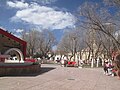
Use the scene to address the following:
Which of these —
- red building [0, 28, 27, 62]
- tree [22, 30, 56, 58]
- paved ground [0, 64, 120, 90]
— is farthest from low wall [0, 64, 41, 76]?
tree [22, 30, 56, 58]

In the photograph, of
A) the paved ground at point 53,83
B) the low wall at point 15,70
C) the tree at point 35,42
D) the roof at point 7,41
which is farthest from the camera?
the tree at point 35,42

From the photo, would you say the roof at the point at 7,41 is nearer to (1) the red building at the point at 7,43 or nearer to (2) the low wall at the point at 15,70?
(1) the red building at the point at 7,43

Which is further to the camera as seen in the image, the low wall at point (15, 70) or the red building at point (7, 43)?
the red building at point (7, 43)

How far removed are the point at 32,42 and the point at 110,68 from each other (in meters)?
52.3

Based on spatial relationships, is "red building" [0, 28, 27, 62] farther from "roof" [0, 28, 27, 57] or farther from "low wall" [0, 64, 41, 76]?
"low wall" [0, 64, 41, 76]

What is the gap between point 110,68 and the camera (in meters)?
26.8

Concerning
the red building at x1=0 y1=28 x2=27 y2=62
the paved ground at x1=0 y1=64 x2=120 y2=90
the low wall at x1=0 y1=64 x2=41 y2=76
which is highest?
the red building at x1=0 y1=28 x2=27 y2=62

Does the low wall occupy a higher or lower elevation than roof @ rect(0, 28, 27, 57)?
lower

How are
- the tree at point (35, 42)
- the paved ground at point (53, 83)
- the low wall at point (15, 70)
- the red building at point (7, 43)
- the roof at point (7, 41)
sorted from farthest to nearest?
1. the tree at point (35, 42)
2. the red building at point (7, 43)
3. the roof at point (7, 41)
4. the low wall at point (15, 70)
5. the paved ground at point (53, 83)

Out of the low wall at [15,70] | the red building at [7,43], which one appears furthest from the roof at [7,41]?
the low wall at [15,70]

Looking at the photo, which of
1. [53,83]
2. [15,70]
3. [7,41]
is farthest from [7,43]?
[53,83]

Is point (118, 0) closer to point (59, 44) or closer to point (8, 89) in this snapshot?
point (8, 89)

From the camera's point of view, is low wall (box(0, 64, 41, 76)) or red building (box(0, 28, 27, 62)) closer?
Answer: low wall (box(0, 64, 41, 76))

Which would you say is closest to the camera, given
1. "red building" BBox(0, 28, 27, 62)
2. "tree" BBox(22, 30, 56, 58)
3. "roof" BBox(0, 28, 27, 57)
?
"roof" BBox(0, 28, 27, 57)
